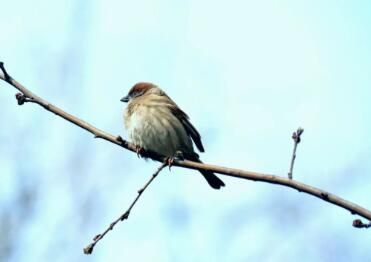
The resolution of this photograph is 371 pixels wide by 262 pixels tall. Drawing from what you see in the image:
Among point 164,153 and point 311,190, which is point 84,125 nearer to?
point 311,190

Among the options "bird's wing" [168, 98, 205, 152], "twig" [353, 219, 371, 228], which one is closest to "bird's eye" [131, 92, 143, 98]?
"bird's wing" [168, 98, 205, 152]

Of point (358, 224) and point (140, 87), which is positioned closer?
point (358, 224)

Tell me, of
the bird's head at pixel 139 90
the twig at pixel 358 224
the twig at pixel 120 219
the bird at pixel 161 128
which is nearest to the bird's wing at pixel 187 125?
the bird at pixel 161 128

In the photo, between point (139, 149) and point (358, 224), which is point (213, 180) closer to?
point (139, 149)

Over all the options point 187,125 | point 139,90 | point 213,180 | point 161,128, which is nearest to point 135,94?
point 139,90

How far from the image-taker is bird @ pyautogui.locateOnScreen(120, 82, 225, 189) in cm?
577

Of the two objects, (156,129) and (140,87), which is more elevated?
(140,87)

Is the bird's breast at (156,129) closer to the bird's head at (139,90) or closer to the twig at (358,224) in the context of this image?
the bird's head at (139,90)

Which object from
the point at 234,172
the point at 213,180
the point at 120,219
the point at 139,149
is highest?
the point at 234,172

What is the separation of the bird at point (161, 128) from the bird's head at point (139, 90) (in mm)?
138

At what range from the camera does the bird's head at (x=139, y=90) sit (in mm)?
6676

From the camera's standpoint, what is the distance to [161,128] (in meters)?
5.88

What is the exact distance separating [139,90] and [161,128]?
99 cm

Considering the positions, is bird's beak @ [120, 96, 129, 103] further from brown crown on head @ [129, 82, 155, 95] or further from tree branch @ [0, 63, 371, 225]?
tree branch @ [0, 63, 371, 225]
